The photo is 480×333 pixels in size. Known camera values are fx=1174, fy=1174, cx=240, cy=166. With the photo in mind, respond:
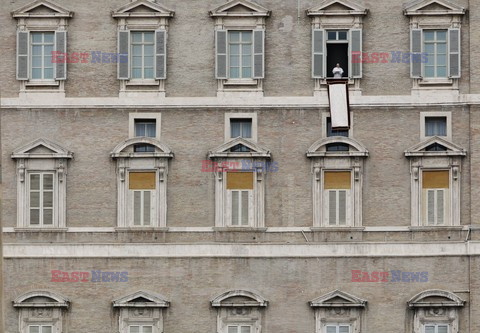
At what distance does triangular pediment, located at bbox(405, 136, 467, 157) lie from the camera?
35.8 m

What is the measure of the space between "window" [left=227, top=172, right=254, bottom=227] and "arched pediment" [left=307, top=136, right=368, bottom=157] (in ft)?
6.75

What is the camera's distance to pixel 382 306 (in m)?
35.8

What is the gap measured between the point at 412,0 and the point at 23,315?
1547cm

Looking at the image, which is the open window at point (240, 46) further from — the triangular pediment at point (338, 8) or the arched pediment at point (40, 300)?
the arched pediment at point (40, 300)

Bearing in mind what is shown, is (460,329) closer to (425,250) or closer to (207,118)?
(425,250)

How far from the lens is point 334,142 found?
36062 mm

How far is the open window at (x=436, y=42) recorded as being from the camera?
36.3 metres

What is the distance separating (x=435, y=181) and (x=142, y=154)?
9.05 meters

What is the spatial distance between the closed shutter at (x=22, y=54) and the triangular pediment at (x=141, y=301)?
7572mm

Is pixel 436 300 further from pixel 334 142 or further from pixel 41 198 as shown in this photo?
pixel 41 198

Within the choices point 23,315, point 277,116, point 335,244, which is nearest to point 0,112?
point 23,315

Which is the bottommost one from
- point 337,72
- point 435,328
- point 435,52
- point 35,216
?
point 435,328

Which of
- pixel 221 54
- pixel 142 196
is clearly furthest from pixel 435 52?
pixel 142 196

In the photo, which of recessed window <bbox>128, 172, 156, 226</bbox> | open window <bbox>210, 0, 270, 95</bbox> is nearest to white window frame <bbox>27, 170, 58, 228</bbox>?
recessed window <bbox>128, 172, 156, 226</bbox>
